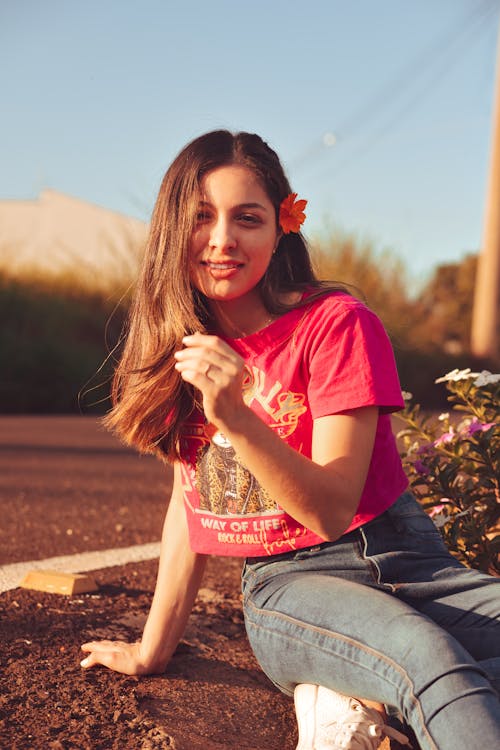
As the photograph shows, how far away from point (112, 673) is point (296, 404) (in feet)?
2.41

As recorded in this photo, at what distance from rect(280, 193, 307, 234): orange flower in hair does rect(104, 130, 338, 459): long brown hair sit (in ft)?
0.07

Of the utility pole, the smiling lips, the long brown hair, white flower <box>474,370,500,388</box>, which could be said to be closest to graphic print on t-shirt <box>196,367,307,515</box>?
the long brown hair

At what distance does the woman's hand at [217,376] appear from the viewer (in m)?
1.66

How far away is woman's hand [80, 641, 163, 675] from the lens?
211 centimetres

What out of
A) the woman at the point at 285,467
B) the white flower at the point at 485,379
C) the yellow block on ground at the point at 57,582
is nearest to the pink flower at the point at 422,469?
the white flower at the point at 485,379

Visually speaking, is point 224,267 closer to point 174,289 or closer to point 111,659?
point 174,289

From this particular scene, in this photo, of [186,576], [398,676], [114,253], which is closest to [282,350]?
[186,576]

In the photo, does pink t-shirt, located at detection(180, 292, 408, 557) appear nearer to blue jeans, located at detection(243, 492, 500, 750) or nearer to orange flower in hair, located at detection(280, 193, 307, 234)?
blue jeans, located at detection(243, 492, 500, 750)

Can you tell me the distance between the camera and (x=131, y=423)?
2.24 meters

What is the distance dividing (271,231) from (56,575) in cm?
118

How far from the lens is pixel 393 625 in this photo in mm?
1722

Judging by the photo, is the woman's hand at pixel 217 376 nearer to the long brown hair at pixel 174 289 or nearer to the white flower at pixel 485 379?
the long brown hair at pixel 174 289

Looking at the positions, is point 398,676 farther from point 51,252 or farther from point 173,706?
point 51,252

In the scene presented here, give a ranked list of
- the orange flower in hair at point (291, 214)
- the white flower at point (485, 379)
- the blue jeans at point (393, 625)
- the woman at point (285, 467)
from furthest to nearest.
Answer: the white flower at point (485, 379)
the orange flower in hair at point (291, 214)
the woman at point (285, 467)
the blue jeans at point (393, 625)
